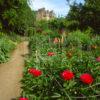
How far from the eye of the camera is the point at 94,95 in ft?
13.2

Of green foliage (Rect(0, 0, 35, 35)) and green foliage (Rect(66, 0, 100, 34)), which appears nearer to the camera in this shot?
green foliage (Rect(0, 0, 35, 35))

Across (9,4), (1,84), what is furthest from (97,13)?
(1,84)

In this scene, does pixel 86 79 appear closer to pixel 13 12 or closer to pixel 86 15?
pixel 13 12

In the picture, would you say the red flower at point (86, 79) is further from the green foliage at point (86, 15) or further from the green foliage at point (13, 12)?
the green foliage at point (86, 15)

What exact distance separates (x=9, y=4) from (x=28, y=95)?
24.7 metres

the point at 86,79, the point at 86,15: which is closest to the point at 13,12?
the point at 86,15

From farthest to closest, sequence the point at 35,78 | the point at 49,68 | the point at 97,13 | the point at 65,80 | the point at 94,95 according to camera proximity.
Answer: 1. the point at 97,13
2. the point at 49,68
3. the point at 35,78
4. the point at 65,80
5. the point at 94,95

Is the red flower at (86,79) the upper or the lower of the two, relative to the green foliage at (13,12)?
lower

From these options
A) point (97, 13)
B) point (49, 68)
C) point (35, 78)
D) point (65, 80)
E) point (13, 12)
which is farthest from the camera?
point (97, 13)

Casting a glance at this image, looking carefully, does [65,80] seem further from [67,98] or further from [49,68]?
[49,68]

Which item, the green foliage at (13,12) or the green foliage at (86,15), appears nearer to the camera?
the green foliage at (13,12)

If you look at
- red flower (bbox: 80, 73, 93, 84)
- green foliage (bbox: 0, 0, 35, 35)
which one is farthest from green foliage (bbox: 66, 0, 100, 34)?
red flower (bbox: 80, 73, 93, 84)

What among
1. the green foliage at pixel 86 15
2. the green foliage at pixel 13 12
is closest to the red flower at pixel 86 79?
the green foliage at pixel 13 12

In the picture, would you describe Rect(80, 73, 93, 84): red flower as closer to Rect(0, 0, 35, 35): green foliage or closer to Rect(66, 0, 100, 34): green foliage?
Rect(0, 0, 35, 35): green foliage
